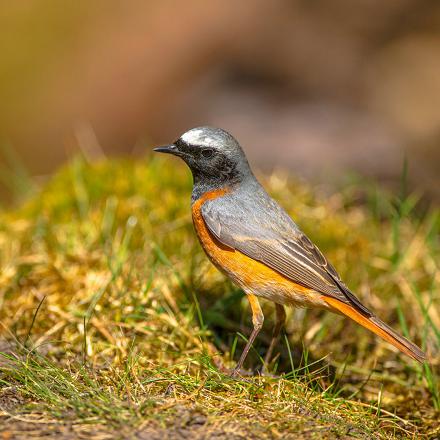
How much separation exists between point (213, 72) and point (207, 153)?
30.1 feet

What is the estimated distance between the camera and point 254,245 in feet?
16.1

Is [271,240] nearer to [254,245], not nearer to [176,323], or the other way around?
[254,245]

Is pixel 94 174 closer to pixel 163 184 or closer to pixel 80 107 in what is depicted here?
pixel 163 184

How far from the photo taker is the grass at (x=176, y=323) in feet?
12.2

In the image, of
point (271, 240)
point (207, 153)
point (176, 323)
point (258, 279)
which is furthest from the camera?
point (207, 153)

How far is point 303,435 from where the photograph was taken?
3.62 meters

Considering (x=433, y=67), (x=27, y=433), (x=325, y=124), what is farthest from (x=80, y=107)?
(x=27, y=433)

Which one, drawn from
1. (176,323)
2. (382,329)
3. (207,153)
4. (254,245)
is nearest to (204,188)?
(207,153)

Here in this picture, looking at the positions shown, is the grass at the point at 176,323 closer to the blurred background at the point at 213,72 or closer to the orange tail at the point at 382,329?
the orange tail at the point at 382,329

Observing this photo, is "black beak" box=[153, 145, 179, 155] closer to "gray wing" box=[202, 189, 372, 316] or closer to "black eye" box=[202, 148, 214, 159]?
"black eye" box=[202, 148, 214, 159]

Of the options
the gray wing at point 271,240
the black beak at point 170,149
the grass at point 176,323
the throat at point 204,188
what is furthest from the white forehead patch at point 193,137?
the grass at point 176,323

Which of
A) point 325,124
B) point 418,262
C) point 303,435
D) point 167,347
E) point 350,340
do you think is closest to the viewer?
point 303,435

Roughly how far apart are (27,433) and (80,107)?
11615mm

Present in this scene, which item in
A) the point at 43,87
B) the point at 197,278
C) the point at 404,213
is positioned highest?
the point at 43,87
